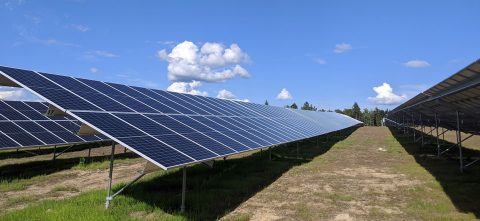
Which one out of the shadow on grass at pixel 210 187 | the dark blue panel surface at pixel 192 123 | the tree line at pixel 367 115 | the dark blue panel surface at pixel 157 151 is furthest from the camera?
the tree line at pixel 367 115

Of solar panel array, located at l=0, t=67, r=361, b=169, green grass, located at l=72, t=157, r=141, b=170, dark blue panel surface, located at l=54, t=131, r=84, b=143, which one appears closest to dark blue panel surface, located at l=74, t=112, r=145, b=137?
solar panel array, located at l=0, t=67, r=361, b=169

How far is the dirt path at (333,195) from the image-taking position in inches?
393

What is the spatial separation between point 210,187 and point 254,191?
1.38 metres

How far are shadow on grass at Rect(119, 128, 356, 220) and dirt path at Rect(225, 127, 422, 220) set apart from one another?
0.48m

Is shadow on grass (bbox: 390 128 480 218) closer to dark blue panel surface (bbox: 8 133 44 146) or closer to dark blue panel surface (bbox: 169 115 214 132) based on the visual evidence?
dark blue panel surface (bbox: 169 115 214 132)

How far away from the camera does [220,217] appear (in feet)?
31.1

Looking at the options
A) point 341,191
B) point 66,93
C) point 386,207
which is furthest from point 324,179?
point 66,93

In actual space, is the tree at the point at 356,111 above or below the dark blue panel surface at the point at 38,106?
above

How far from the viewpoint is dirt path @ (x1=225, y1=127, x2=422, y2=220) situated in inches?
393

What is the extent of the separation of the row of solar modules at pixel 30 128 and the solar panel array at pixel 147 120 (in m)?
5.08

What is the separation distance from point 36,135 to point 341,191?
15016mm

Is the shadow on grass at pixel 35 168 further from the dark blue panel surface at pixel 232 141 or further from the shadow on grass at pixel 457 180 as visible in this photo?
the shadow on grass at pixel 457 180

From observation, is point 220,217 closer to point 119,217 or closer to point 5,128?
point 119,217

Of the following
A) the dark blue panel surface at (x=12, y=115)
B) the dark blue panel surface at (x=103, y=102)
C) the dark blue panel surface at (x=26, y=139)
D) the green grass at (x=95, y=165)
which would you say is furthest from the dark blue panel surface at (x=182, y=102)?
the dark blue panel surface at (x=12, y=115)
